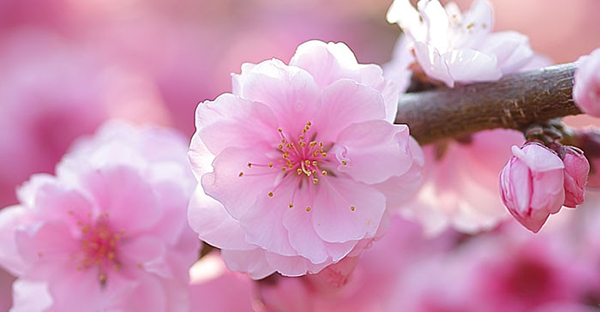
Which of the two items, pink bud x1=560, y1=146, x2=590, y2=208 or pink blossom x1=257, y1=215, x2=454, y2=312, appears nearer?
pink bud x1=560, y1=146, x2=590, y2=208

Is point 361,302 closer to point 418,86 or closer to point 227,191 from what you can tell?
point 418,86

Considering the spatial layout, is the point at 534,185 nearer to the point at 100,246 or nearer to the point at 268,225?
the point at 268,225

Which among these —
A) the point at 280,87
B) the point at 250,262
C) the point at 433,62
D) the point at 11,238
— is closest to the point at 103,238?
the point at 11,238

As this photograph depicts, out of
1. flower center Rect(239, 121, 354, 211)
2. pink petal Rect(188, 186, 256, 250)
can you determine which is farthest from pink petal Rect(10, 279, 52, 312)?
flower center Rect(239, 121, 354, 211)

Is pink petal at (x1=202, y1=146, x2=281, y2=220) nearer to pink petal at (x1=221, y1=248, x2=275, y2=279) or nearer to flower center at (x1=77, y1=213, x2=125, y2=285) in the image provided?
pink petal at (x1=221, y1=248, x2=275, y2=279)

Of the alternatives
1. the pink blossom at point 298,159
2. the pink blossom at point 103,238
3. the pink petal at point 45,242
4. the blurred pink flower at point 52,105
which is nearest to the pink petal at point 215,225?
the pink blossom at point 298,159
